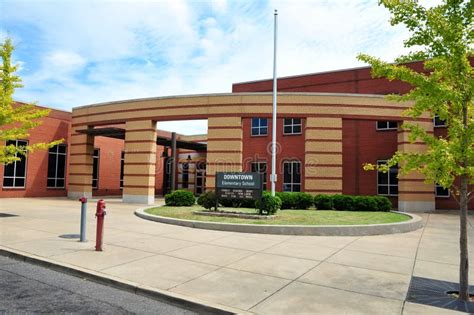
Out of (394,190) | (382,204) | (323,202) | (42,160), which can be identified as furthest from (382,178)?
(42,160)

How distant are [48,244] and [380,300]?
7.72 m

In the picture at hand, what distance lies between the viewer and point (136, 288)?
560 centimetres

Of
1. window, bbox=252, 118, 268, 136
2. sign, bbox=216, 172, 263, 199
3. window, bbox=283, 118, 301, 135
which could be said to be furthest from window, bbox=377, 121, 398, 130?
sign, bbox=216, 172, 263, 199

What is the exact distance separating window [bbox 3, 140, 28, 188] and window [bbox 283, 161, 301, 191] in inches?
760

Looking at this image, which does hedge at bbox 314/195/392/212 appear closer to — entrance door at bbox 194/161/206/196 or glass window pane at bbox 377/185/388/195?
glass window pane at bbox 377/185/388/195

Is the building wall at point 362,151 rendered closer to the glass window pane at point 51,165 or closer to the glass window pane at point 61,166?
the glass window pane at point 61,166

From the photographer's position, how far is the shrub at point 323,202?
18.4 meters

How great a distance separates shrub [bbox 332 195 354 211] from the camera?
59.4ft

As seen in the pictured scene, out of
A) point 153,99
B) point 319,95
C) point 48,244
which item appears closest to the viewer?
point 48,244

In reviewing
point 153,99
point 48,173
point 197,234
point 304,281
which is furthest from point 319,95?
point 48,173

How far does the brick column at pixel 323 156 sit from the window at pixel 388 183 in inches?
221

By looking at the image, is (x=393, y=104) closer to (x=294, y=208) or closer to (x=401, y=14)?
(x=294, y=208)

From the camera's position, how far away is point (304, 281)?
20.1ft

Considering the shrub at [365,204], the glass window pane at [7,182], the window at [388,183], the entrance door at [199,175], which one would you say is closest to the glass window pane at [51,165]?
the glass window pane at [7,182]
